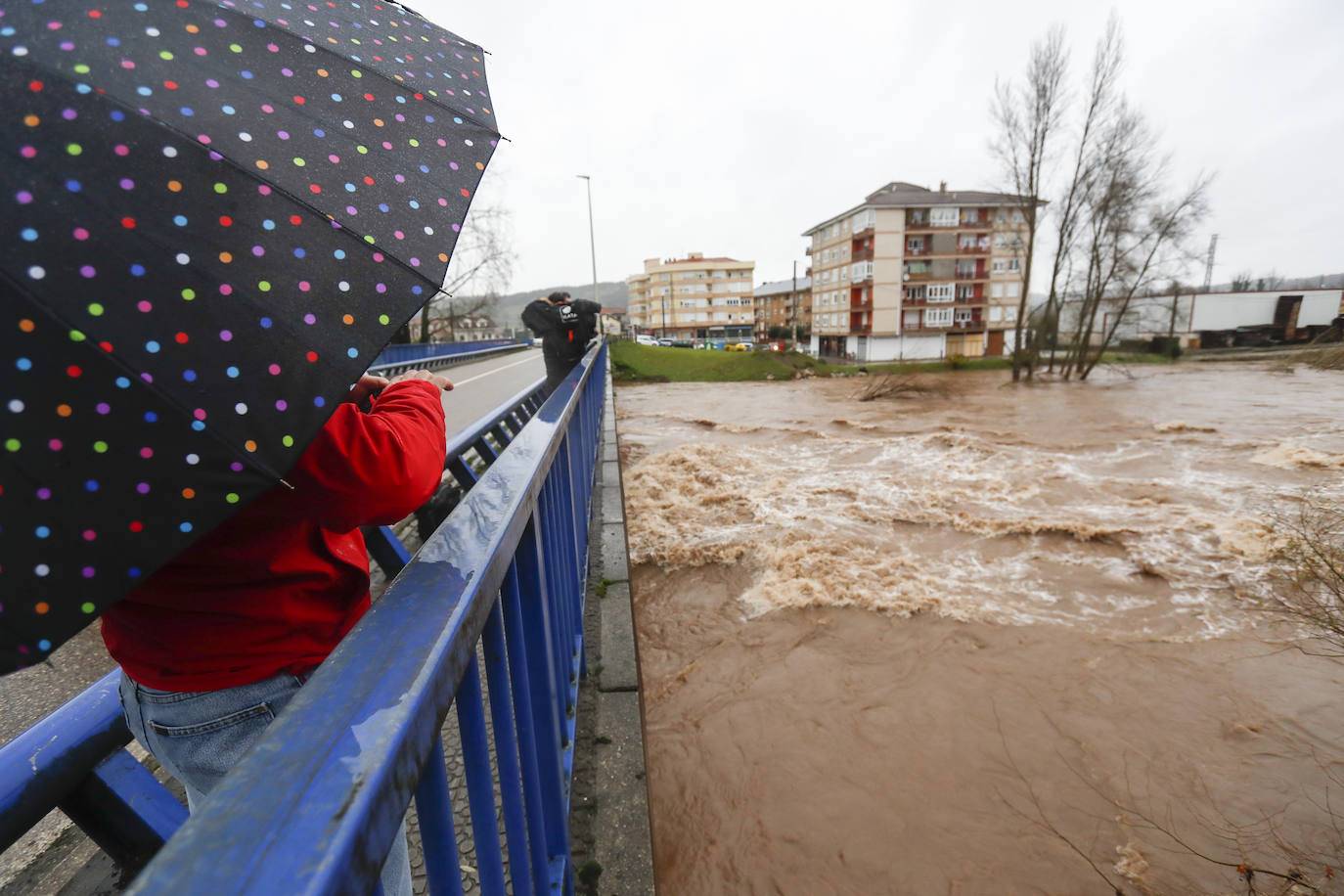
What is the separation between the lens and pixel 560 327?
7.44m

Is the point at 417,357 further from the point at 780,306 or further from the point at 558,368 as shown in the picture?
the point at 780,306

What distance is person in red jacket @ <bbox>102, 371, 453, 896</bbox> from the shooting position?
1.10 meters

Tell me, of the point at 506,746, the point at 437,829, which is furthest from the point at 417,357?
the point at 437,829

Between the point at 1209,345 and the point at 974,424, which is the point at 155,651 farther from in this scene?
the point at 1209,345

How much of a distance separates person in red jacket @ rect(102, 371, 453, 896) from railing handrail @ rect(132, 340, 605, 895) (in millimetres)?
196

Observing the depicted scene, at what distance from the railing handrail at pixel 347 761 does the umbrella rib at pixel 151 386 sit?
26cm

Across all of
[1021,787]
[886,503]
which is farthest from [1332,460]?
[1021,787]

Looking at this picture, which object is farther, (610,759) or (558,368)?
(558,368)

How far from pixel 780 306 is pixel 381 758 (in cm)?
8786

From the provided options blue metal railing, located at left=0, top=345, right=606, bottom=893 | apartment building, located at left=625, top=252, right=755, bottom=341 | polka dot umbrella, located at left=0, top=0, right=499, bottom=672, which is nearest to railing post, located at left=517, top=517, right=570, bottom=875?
blue metal railing, located at left=0, top=345, right=606, bottom=893

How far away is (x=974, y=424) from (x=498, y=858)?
16.2 meters

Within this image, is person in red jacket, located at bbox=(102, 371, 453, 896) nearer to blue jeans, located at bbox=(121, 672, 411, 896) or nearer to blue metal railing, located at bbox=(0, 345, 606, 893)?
blue jeans, located at bbox=(121, 672, 411, 896)

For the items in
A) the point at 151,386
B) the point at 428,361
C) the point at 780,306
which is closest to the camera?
the point at 151,386

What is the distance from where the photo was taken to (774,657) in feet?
15.0
